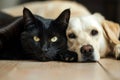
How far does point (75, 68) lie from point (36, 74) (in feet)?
0.76

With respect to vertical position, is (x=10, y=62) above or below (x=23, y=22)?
below

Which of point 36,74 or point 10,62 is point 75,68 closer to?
point 36,74

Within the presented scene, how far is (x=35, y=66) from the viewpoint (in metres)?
1.66

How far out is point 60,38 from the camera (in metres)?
1.84

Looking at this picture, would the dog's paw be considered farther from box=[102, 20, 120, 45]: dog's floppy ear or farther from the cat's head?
the cat's head

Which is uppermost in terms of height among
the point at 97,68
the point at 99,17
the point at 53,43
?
the point at 99,17

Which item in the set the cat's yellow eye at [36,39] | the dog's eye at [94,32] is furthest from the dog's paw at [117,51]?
the cat's yellow eye at [36,39]

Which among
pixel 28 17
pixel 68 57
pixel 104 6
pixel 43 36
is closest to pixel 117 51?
pixel 68 57

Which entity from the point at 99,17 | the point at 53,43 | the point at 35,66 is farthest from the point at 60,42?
the point at 99,17

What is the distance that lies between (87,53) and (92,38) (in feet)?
0.46

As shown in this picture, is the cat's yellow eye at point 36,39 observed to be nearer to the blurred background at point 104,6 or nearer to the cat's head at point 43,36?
the cat's head at point 43,36

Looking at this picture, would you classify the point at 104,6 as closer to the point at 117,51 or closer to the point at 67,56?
the point at 117,51

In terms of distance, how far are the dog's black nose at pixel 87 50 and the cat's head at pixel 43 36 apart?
0.15 m

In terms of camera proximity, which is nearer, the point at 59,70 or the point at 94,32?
the point at 59,70
